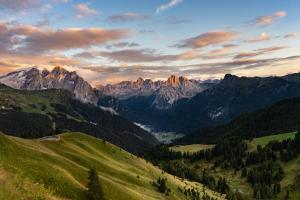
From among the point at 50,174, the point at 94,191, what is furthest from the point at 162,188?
the point at 50,174

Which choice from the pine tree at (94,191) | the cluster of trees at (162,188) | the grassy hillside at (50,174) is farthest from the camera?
the cluster of trees at (162,188)

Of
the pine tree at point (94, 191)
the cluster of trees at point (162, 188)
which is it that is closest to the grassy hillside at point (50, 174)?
the pine tree at point (94, 191)

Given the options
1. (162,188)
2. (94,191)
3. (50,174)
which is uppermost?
(50,174)

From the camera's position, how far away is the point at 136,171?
514ft

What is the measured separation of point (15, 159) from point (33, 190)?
36.2 ft

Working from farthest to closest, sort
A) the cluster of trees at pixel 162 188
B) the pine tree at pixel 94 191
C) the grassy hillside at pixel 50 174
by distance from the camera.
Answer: the cluster of trees at pixel 162 188 → the pine tree at pixel 94 191 → the grassy hillside at pixel 50 174

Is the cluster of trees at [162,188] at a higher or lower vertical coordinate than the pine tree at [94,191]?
lower

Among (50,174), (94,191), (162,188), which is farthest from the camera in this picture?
(162,188)

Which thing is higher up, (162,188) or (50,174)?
(50,174)

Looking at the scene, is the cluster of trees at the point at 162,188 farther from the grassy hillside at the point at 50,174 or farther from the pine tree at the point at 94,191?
the pine tree at the point at 94,191

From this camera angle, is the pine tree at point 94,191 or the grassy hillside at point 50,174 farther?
the pine tree at point 94,191

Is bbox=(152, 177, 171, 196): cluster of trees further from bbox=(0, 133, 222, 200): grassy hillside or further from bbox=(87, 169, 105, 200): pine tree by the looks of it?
bbox=(87, 169, 105, 200): pine tree

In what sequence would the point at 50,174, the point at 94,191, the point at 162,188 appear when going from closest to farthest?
1. the point at 94,191
2. the point at 50,174
3. the point at 162,188

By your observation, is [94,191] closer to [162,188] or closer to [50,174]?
[50,174]
